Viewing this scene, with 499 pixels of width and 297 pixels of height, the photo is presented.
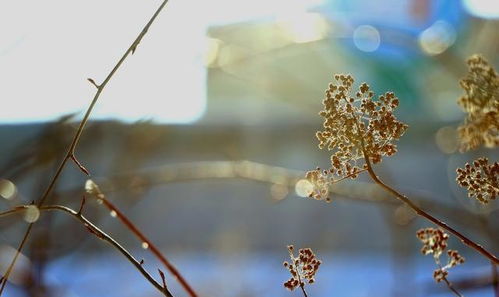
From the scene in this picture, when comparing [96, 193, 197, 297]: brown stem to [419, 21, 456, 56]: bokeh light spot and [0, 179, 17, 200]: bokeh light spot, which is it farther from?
Answer: [419, 21, 456, 56]: bokeh light spot

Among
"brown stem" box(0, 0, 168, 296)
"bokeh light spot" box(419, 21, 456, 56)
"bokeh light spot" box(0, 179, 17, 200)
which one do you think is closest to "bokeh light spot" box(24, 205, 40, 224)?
"brown stem" box(0, 0, 168, 296)

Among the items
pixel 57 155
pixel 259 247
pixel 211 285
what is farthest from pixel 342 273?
pixel 57 155

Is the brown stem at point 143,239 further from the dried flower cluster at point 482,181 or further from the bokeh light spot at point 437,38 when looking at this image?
the bokeh light spot at point 437,38

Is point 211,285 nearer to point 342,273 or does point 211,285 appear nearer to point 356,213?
point 342,273

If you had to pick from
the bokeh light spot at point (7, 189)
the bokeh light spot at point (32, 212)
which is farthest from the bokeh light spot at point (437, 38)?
the bokeh light spot at point (32, 212)

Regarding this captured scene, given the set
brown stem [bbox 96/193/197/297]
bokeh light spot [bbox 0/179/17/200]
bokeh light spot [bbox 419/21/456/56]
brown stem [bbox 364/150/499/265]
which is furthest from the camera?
bokeh light spot [bbox 419/21/456/56]

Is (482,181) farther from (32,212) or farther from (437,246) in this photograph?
(32,212)
